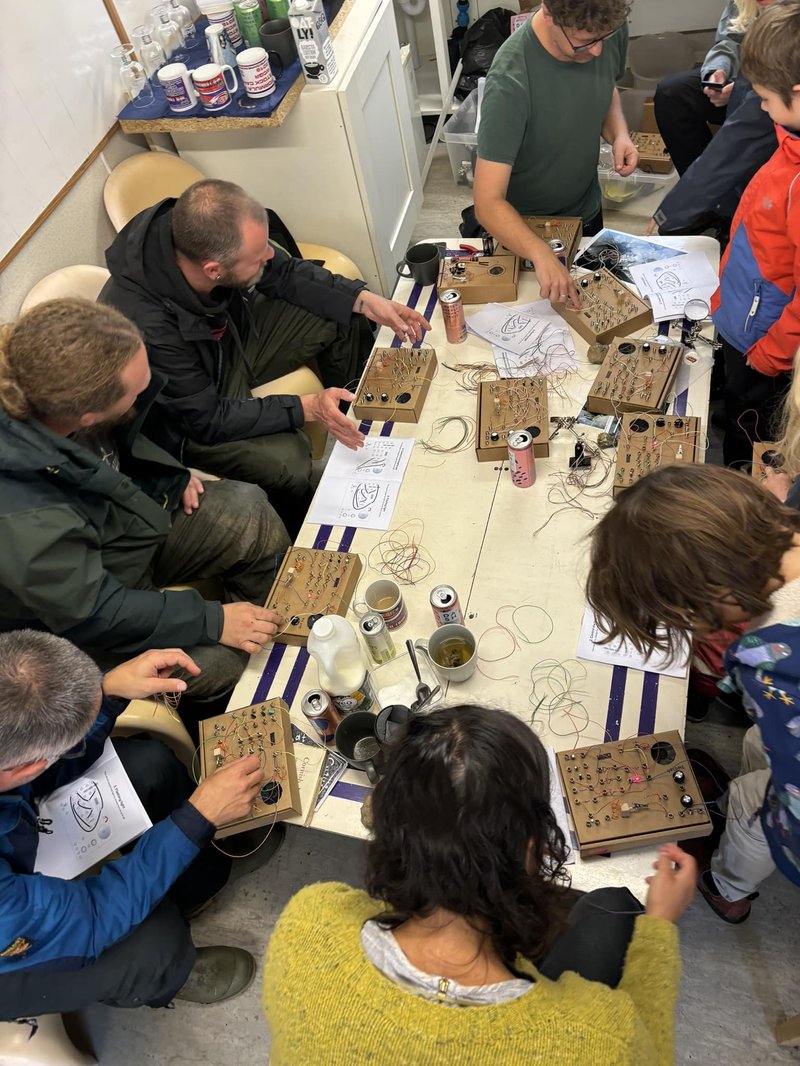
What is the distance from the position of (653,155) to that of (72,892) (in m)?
3.88

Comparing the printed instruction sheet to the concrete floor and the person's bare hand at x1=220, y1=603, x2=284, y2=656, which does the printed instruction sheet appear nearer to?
the person's bare hand at x1=220, y1=603, x2=284, y2=656

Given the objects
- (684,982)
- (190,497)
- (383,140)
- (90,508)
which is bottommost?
(684,982)

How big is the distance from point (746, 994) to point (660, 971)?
0.79 m

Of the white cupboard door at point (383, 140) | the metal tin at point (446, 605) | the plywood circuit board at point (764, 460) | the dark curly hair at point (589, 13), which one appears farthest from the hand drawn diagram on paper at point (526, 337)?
the white cupboard door at point (383, 140)

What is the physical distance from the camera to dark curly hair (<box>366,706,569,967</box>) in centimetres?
100

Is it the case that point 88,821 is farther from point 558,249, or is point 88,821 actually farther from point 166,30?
point 166,30

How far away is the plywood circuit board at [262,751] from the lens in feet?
5.13

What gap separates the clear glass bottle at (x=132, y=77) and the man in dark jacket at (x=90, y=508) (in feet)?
4.76

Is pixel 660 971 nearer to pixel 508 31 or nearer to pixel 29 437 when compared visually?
pixel 29 437

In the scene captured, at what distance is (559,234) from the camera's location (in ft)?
8.09

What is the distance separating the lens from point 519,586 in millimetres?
1780

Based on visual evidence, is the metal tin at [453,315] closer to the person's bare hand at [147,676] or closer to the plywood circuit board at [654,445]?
the plywood circuit board at [654,445]

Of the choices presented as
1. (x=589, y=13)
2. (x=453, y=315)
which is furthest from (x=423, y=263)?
(x=589, y=13)

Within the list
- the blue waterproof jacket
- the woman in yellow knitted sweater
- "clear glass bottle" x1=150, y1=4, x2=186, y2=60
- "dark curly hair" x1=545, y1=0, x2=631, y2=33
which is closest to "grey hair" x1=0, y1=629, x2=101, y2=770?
the blue waterproof jacket
